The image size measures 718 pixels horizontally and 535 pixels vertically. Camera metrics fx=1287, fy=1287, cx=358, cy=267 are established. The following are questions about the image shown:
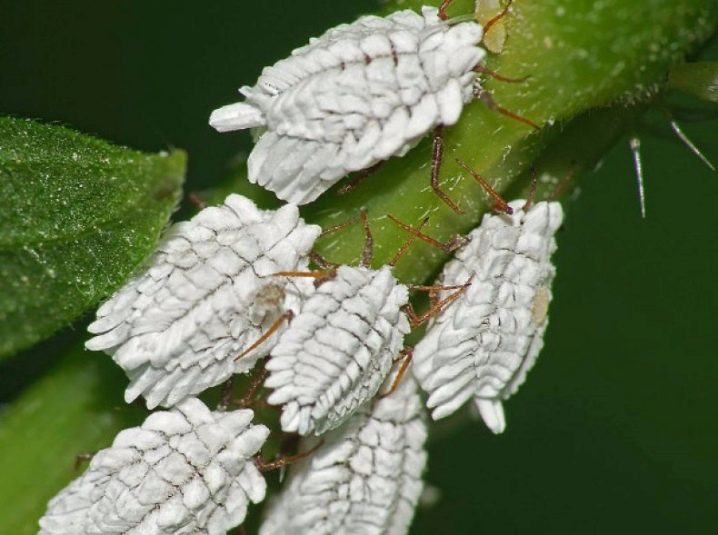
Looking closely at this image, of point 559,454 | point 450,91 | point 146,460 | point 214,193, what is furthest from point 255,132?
point 559,454

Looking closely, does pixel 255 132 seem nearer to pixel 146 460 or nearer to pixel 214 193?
pixel 214 193

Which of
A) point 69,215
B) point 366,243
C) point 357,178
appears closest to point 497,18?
point 357,178

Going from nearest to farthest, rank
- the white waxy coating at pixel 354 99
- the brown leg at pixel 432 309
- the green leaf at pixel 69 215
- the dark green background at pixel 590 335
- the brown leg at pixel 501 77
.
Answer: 1. the green leaf at pixel 69 215
2. the white waxy coating at pixel 354 99
3. the brown leg at pixel 501 77
4. the brown leg at pixel 432 309
5. the dark green background at pixel 590 335

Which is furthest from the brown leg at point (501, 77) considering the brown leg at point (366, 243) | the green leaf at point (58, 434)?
the green leaf at point (58, 434)

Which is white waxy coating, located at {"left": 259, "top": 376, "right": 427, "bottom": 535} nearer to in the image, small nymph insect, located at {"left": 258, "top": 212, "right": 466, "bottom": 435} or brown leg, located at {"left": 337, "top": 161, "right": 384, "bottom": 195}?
small nymph insect, located at {"left": 258, "top": 212, "right": 466, "bottom": 435}

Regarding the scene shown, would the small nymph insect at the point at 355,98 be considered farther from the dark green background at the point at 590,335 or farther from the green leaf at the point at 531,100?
the dark green background at the point at 590,335

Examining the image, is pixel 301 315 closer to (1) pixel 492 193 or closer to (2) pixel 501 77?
(1) pixel 492 193
